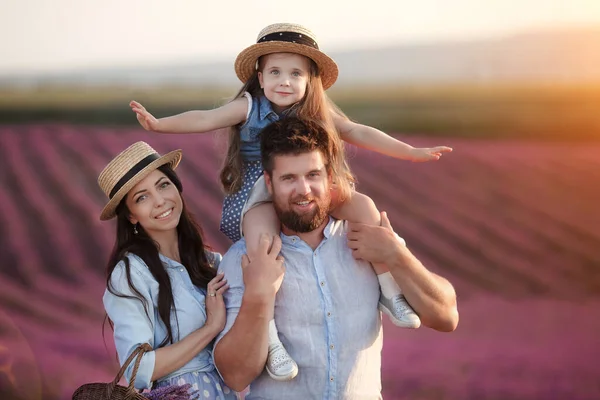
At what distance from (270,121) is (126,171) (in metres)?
0.56

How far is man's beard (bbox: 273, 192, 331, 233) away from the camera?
274 centimetres

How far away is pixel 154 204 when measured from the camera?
2.84 meters

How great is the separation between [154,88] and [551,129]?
123 inches

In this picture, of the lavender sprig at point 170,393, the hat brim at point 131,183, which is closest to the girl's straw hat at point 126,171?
the hat brim at point 131,183

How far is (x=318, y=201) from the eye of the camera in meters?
2.75

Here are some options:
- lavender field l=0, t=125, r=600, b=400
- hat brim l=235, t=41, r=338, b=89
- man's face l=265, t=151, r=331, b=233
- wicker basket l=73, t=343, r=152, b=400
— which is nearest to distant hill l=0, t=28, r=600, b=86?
lavender field l=0, t=125, r=600, b=400

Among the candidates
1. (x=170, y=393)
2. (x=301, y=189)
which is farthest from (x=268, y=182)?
(x=170, y=393)

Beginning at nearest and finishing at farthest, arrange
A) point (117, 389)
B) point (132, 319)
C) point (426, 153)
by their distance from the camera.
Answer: point (117, 389)
point (132, 319)
point (426, 153)

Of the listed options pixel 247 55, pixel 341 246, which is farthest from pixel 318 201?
pixel 247 55

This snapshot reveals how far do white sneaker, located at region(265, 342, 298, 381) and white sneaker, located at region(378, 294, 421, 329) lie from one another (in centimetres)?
39

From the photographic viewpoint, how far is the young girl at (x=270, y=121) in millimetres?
2859

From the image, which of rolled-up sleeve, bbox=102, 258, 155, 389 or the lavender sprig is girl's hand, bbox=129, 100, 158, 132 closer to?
rolled-up sleeve, bbox=102, 258, 155, 389

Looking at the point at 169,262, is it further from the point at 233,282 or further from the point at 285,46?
the point at 285,46

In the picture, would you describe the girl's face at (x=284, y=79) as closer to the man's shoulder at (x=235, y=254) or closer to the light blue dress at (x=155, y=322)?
the man's shoulder at (x=235, y=254)
